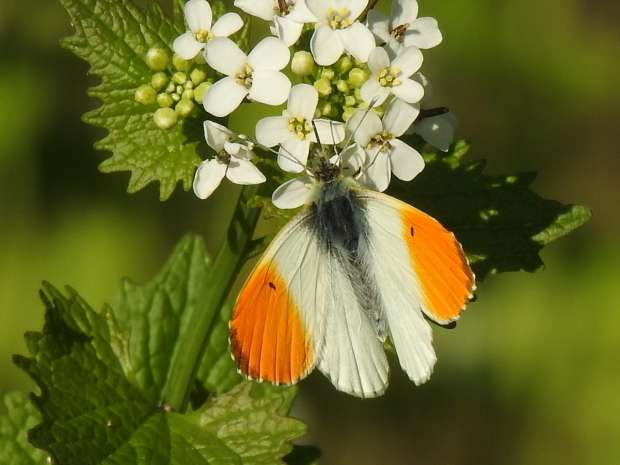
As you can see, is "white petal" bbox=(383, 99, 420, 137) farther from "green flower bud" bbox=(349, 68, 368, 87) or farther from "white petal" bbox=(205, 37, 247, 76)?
"white petal" bbox=(205, 37, 247, 76)

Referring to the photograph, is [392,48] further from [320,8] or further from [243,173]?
[243,173]

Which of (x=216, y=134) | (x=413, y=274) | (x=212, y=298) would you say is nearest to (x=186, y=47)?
(x=216, y=134)

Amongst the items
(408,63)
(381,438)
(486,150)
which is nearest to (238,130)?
(486,150)

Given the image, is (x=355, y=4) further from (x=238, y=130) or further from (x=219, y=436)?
(x=238, y=130)

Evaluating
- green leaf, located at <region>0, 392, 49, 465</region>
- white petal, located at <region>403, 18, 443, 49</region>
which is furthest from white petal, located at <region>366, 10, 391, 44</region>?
green leaf, located at <region>0, 392, 49, 465</region>

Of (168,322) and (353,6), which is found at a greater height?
(353,6)
